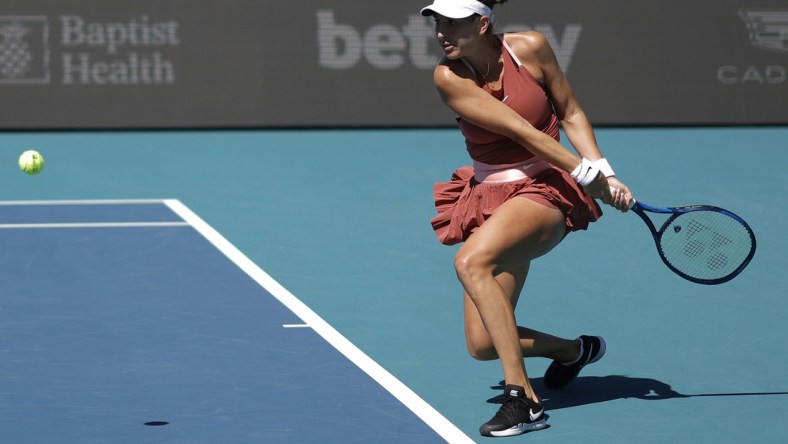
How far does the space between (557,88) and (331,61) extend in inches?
434

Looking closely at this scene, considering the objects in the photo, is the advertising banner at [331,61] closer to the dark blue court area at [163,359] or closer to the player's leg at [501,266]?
the dark blue court area at [163,359]

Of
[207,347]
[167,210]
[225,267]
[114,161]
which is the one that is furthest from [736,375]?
[114,161]

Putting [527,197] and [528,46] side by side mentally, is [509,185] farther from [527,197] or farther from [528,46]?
[528,46]

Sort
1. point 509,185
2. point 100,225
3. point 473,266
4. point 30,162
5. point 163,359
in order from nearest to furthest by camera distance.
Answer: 1. point 473,266
2. point 509,185
3. point 163,359
4. point 100,225
5. point 30,162

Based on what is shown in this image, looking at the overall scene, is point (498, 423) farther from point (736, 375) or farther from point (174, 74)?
point (174, 74)

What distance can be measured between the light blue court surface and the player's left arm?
42.1 inches

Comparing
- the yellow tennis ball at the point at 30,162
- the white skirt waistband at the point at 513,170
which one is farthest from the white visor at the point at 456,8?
the yellow tennis ball at the point at 30,162

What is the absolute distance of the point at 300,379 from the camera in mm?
6062

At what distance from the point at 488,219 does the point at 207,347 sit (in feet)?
5.92

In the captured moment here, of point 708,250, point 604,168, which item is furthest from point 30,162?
point 604,168

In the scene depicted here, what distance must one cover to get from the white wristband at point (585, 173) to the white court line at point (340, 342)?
1064mm

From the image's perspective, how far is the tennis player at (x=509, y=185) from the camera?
211 inches

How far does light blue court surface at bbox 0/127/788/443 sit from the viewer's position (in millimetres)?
5512

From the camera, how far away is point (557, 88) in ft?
18.8
